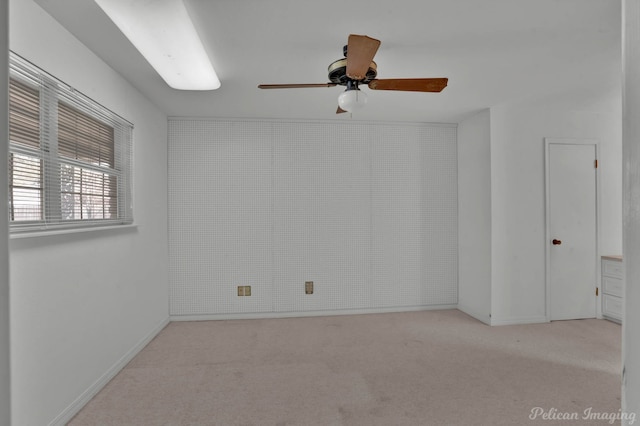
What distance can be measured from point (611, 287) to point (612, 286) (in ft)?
0.06

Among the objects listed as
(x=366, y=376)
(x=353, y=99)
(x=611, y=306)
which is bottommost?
(x=366, y=376)

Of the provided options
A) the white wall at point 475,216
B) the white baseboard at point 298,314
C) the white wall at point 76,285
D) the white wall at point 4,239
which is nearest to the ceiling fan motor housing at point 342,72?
the white wall at point 76,285

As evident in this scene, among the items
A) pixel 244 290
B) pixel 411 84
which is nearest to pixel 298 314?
pixel 244 290

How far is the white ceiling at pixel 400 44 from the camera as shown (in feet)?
6.17

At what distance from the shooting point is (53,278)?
1.94 metres

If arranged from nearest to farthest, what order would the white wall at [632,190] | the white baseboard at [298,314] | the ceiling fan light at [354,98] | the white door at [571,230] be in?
the white wall at [632,190] → the ceiling fan light at [354,98] → the white door at [571,230] → the white baseboard at [298,314]

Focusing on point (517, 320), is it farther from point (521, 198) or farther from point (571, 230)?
point (521, 198)

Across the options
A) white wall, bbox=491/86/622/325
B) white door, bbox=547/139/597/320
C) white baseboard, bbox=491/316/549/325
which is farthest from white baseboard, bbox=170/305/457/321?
white door, bbox=547/139/597/320

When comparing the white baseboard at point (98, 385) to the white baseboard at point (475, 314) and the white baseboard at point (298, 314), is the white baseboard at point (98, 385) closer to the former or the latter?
the white baseboard at point (298, 314)

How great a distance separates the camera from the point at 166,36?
1894 millimetres

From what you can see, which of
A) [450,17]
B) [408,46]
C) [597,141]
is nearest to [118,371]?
[408,46]

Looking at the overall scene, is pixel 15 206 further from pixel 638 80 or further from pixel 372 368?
pixel 372 368

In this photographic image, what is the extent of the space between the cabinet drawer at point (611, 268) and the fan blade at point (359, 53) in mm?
3638

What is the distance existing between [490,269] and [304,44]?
2906 millimetres
